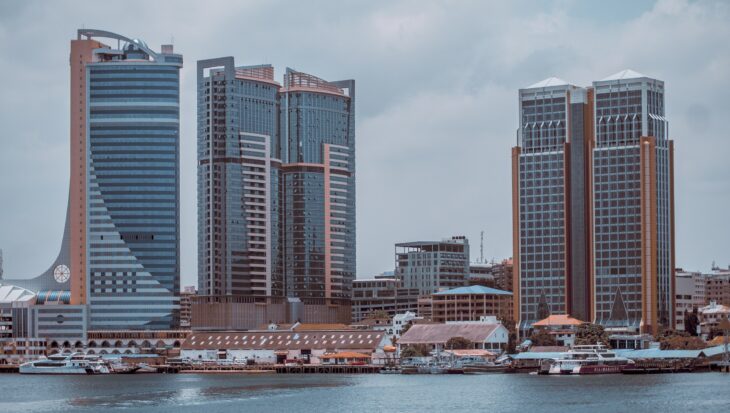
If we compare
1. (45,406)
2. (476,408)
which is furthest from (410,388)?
(45,406)

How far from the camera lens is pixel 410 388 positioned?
185875 mm

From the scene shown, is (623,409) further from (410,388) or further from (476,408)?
(410,388)

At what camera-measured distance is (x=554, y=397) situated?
538 ft

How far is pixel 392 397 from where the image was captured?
16812cm

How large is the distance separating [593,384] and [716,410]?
150ft

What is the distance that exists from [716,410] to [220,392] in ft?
199

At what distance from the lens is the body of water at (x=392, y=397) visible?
5945 inches

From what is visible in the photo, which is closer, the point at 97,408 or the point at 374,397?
the point at 97,408

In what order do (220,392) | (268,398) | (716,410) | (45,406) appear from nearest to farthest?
(716,410) → (45,406) → (268,398) → (220,392)

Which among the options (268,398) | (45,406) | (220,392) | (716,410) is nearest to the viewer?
(716,410)

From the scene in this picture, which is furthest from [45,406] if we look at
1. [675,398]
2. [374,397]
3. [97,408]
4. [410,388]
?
[675,398]

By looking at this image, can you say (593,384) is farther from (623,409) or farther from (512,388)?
(623,409)

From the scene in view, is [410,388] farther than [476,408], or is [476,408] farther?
[410,388]

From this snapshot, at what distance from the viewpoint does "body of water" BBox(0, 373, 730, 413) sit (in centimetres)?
15100
